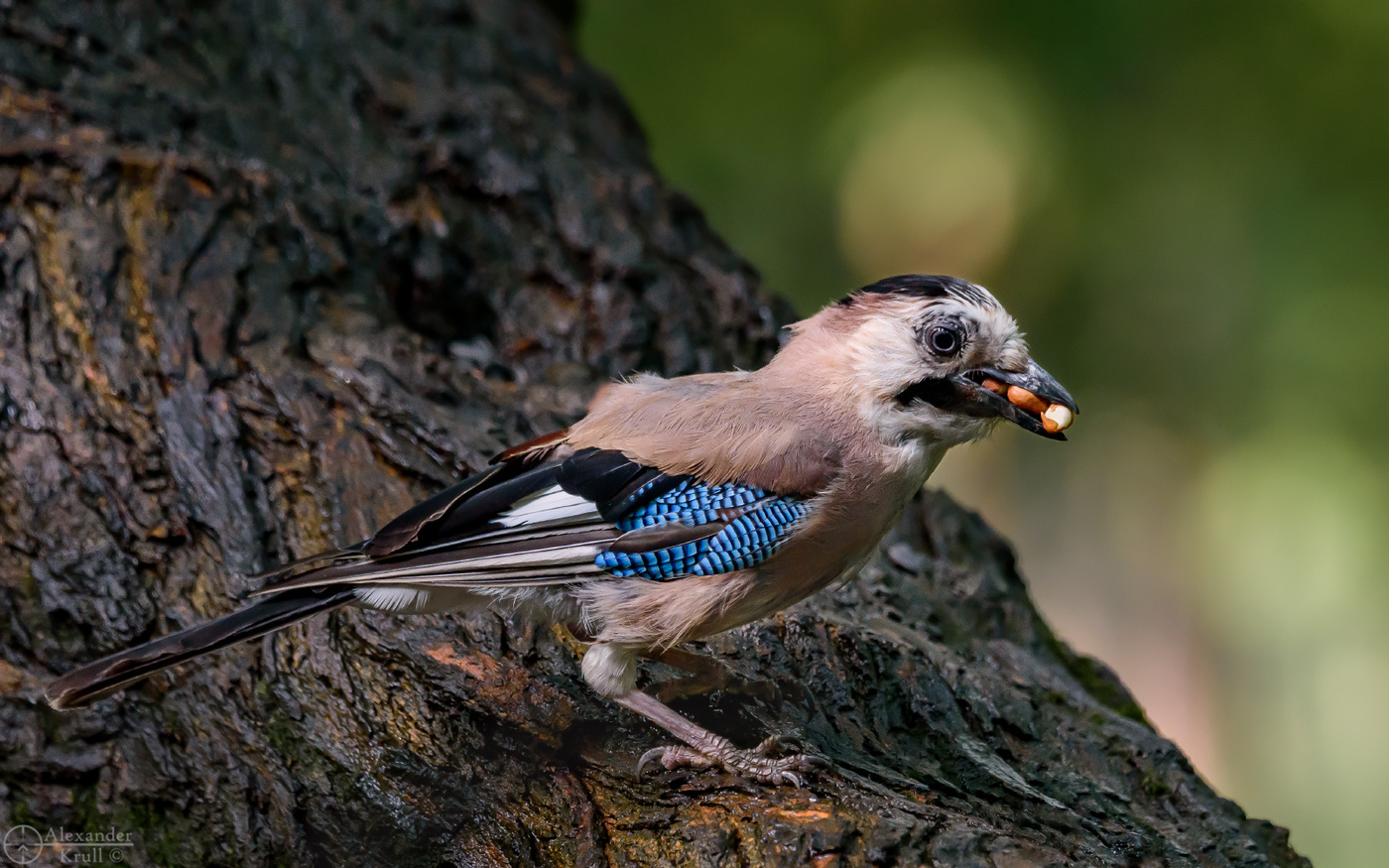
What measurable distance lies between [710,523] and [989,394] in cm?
108

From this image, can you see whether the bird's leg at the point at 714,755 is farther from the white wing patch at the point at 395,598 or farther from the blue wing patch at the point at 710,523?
the white wing patch at the point at 395,598

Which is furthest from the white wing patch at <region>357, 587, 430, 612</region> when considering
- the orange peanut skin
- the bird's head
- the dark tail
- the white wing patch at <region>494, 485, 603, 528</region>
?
the orange peanut skin

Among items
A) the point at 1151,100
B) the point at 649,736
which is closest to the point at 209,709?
the point at 649,736

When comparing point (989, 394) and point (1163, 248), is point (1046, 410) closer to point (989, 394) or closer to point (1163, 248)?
point (989, 394)

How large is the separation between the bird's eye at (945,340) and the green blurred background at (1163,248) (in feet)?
19.6

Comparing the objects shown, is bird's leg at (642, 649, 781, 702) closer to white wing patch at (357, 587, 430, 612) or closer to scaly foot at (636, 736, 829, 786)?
scaly foot at (636, 736, 829, 786)

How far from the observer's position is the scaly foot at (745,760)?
11.5 feet

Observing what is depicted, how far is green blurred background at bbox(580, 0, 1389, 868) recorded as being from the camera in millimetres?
8922

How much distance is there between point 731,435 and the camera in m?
4.12

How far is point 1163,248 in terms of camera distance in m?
10.3

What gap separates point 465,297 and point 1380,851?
7443 mm

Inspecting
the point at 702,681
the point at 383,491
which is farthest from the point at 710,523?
the point at 383,491

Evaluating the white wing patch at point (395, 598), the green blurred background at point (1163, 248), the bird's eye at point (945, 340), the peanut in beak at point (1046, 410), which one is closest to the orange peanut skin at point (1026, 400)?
the peanut in beak at point (1046, 410)

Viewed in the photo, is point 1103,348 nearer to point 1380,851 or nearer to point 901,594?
point 1380,851
